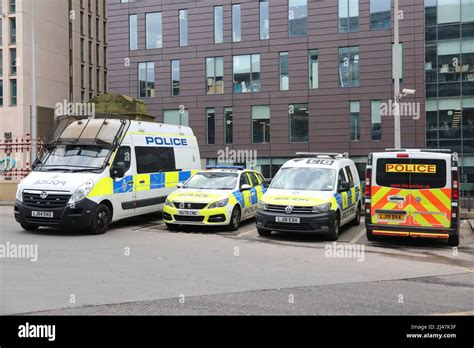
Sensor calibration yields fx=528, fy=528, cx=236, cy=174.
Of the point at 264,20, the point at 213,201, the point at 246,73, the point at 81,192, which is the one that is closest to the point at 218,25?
the point at 264,20

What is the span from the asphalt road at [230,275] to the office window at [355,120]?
80.8 ft

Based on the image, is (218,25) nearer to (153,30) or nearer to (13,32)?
(153,30)

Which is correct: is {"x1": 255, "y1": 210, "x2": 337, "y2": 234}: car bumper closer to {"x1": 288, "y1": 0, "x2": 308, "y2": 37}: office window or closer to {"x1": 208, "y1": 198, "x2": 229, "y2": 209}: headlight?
{"x1": 208, "y1": 198, "x2": 229, "y2": 209}: headlight

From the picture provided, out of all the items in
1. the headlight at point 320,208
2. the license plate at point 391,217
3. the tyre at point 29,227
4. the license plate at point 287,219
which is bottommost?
the tyre at point 29,227

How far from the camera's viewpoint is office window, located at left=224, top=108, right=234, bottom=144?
39.9 meters

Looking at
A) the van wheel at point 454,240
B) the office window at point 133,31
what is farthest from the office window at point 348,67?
the van wheel at point 454,240

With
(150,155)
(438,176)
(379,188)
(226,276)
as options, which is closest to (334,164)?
(379,188)

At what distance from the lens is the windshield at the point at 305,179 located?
12.8 meters

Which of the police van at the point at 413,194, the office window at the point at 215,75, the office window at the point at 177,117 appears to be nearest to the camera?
the police van at the point at 413,194

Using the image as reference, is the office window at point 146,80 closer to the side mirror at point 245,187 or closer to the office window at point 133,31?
the office window at point 133,31

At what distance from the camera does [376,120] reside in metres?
36.6

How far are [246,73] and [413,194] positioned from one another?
29.1m

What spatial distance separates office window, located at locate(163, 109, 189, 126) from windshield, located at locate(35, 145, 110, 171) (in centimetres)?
2762

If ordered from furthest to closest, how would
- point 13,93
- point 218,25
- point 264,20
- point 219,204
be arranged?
point 13,93 < point 218,25 < point 264,20 < point 219,204
